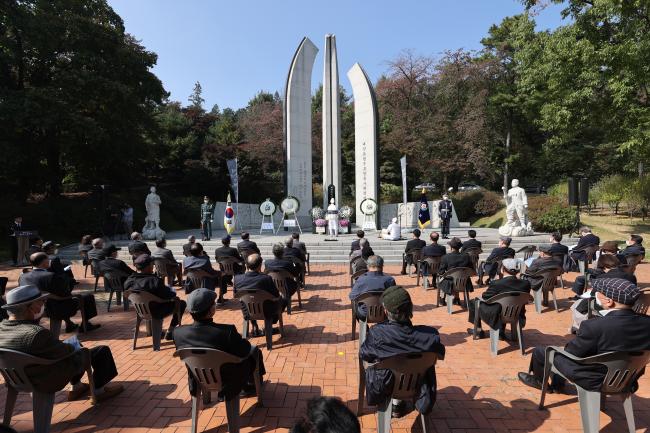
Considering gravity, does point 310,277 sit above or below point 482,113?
below

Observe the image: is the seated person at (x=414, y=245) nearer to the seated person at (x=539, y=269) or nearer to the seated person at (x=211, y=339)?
the seated person at (x=539, y=269)

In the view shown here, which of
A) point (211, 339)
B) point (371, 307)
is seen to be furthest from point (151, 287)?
point (371, 307)

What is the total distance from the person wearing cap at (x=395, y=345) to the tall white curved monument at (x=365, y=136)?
52.8 feet

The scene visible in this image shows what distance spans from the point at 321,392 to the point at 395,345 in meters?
1.50

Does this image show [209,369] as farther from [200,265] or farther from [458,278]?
[458,278]

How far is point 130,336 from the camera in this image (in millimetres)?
5840

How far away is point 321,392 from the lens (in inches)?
156

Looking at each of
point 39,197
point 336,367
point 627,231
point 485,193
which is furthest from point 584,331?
point 39,197

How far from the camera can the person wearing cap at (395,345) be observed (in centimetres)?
289

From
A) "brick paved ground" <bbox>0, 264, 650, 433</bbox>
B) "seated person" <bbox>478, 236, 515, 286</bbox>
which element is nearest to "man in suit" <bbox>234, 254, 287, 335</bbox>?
"brick paved ground" <bbox>0, 264, 650, 433</bbox>

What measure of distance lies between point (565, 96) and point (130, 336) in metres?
17.3

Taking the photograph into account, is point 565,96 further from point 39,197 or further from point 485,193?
point 39,197

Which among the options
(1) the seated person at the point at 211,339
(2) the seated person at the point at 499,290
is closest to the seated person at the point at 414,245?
(2) the seated person at the point at 499,290

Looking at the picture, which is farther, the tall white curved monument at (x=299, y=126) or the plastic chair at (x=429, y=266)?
the tall white curved monument at (x=299, y=126)
